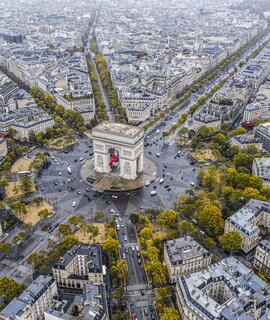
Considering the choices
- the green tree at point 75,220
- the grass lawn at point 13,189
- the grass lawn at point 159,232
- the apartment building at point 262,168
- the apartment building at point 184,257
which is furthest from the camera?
the grass lawn at point 13,189

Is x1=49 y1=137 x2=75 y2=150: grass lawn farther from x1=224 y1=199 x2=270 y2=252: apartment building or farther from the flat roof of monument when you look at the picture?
x1=224 y1=199 x2=270 y2=252: apartment building

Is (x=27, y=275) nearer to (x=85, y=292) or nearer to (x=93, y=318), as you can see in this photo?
(x=85, y=292)

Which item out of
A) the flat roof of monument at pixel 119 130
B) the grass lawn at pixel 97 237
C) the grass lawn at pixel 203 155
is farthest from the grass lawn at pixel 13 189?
the grass lawn at pixel 203 155

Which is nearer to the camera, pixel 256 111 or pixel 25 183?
pixel 25 183

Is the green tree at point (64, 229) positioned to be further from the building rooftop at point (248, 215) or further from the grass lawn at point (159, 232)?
the building rooftop at point (248, 215)

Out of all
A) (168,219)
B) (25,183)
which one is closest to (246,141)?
(168,219)

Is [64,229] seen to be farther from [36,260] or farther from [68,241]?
[36,260]

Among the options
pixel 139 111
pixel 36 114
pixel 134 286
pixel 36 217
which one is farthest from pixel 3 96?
pixel 134 286
